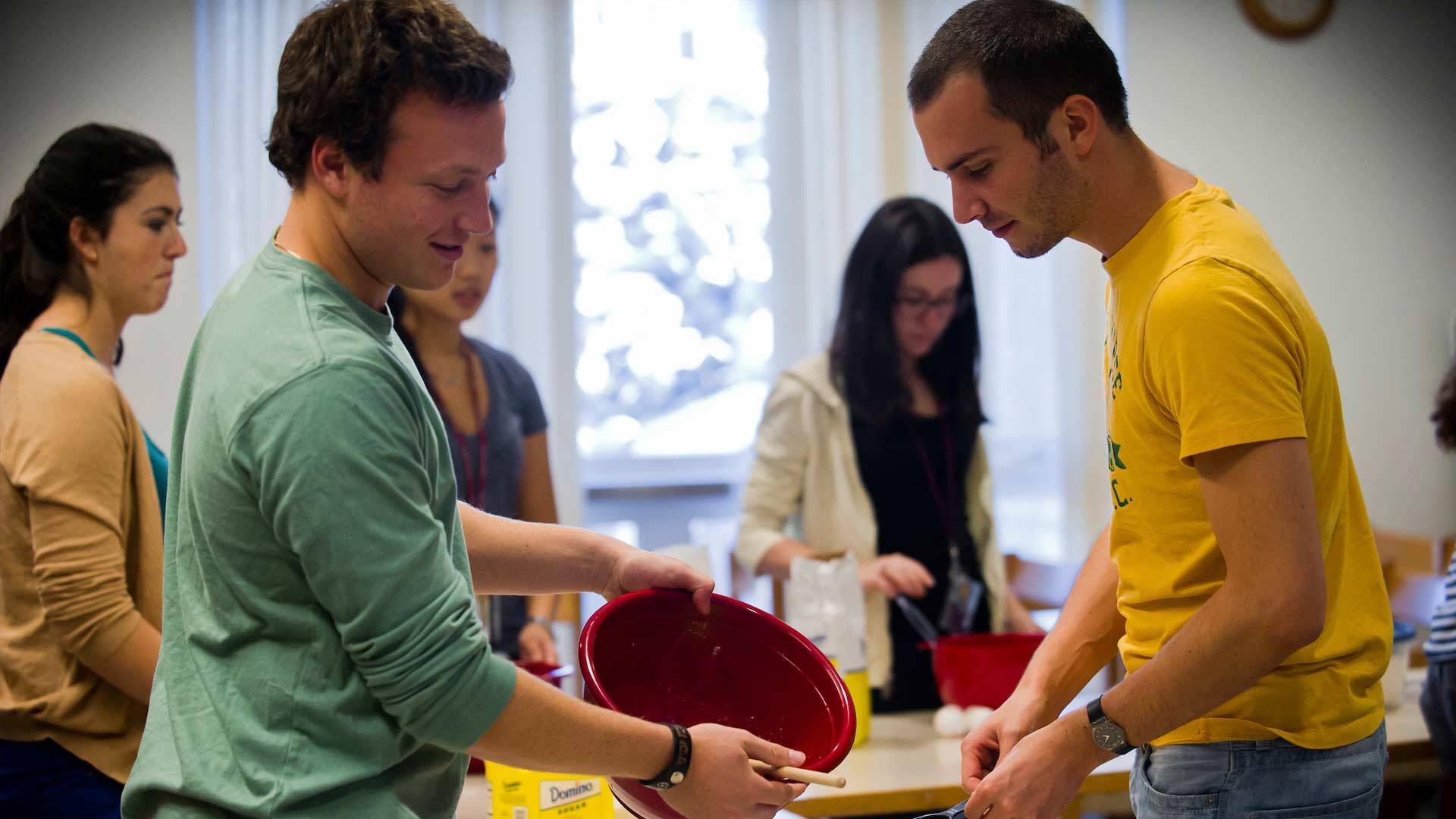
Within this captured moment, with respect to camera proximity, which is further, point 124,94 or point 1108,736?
point 124,94

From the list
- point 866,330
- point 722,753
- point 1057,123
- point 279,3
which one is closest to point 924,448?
point 866,330

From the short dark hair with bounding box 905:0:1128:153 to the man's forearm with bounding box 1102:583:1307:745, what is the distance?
0.49 meters

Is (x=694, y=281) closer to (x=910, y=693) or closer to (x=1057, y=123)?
(x=910, y=693)

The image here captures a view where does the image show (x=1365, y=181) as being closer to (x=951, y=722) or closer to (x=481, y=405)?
(x=951, y=722)

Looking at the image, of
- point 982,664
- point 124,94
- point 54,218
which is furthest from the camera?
point 124,94

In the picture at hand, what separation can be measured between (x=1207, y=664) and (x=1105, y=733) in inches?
4.8

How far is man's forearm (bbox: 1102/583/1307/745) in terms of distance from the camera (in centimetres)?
103

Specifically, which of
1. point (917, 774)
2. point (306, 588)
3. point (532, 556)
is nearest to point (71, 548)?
point (532, 556)

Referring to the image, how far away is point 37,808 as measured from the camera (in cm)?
164

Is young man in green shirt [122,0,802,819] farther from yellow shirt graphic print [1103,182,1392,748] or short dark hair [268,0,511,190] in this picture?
yellow shirt graphic print [1103,182,1392,748]

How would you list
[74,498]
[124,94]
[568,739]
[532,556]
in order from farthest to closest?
[124,94] → [74,498] → [532,556] → [568,739]

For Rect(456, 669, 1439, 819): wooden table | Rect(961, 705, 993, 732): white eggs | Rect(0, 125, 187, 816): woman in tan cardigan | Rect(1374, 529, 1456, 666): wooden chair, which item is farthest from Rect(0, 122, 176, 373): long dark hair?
Rect(1374, 529, 1456, 666): wooden chair

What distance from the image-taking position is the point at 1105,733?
1.12 m

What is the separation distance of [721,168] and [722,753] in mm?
3066
